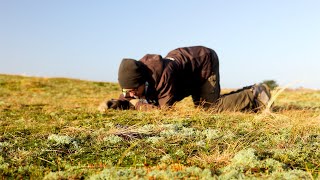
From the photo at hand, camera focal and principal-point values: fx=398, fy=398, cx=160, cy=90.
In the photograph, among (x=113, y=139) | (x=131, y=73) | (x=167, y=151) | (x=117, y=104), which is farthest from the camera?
(x=117, y=104)

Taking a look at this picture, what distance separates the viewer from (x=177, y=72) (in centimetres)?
743

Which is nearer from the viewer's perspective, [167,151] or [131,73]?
[167,151]

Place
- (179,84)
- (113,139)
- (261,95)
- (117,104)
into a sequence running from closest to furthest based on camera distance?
(113,139), (179,84), (117,104), (261,95)

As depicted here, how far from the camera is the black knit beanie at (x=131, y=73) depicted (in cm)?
700

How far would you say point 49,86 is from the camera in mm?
22062

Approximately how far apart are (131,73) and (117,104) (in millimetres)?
1102

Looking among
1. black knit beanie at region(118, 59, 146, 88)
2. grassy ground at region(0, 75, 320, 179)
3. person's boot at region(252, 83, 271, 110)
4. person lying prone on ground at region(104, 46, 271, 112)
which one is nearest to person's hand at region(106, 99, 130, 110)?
person lying prone on ground at region(104, 46, 271, 112)

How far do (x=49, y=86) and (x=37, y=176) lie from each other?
19.6 meters

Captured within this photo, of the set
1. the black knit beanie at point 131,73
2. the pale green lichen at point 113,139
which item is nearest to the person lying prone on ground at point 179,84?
the black knit beanie at point 131,73

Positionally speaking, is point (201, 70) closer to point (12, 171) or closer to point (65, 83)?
point (12, 171)

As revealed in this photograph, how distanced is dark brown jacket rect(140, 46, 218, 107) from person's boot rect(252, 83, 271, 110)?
980 millimetres

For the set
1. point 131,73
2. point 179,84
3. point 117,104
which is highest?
point 131,73

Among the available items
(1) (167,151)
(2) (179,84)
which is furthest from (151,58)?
(1) (167,151)

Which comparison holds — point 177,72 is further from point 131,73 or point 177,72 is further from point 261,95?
point 261,95
